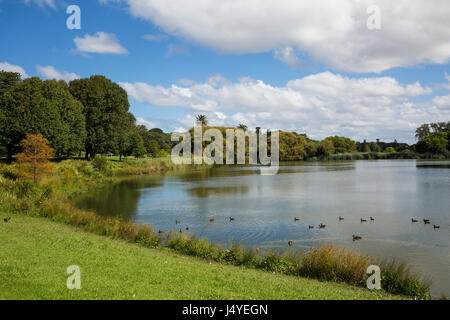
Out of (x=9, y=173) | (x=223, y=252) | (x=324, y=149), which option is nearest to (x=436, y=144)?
(x=324, y=149)

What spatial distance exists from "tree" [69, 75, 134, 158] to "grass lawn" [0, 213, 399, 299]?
46.1 meters

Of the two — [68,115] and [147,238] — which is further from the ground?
[68,115]

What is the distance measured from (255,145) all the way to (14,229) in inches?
3709

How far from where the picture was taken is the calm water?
51.5ft

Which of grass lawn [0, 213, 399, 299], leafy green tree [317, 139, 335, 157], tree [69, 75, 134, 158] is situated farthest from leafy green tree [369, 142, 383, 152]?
grass lawn [0, 213, 399, 299]

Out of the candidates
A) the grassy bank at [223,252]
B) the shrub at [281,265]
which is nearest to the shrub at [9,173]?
the grassy bank at [223,252]

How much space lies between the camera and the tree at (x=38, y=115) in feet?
132

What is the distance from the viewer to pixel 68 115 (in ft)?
156

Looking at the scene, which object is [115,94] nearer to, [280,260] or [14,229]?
[14,229]

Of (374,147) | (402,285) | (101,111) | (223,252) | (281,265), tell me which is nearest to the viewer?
(402,285)

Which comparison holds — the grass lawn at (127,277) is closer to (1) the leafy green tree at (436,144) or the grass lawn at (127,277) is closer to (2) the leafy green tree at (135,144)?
(2) the leafy green tree at (135,144)

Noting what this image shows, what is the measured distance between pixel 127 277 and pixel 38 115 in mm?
39084

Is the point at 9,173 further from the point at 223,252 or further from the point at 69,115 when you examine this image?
the point at 223,252
